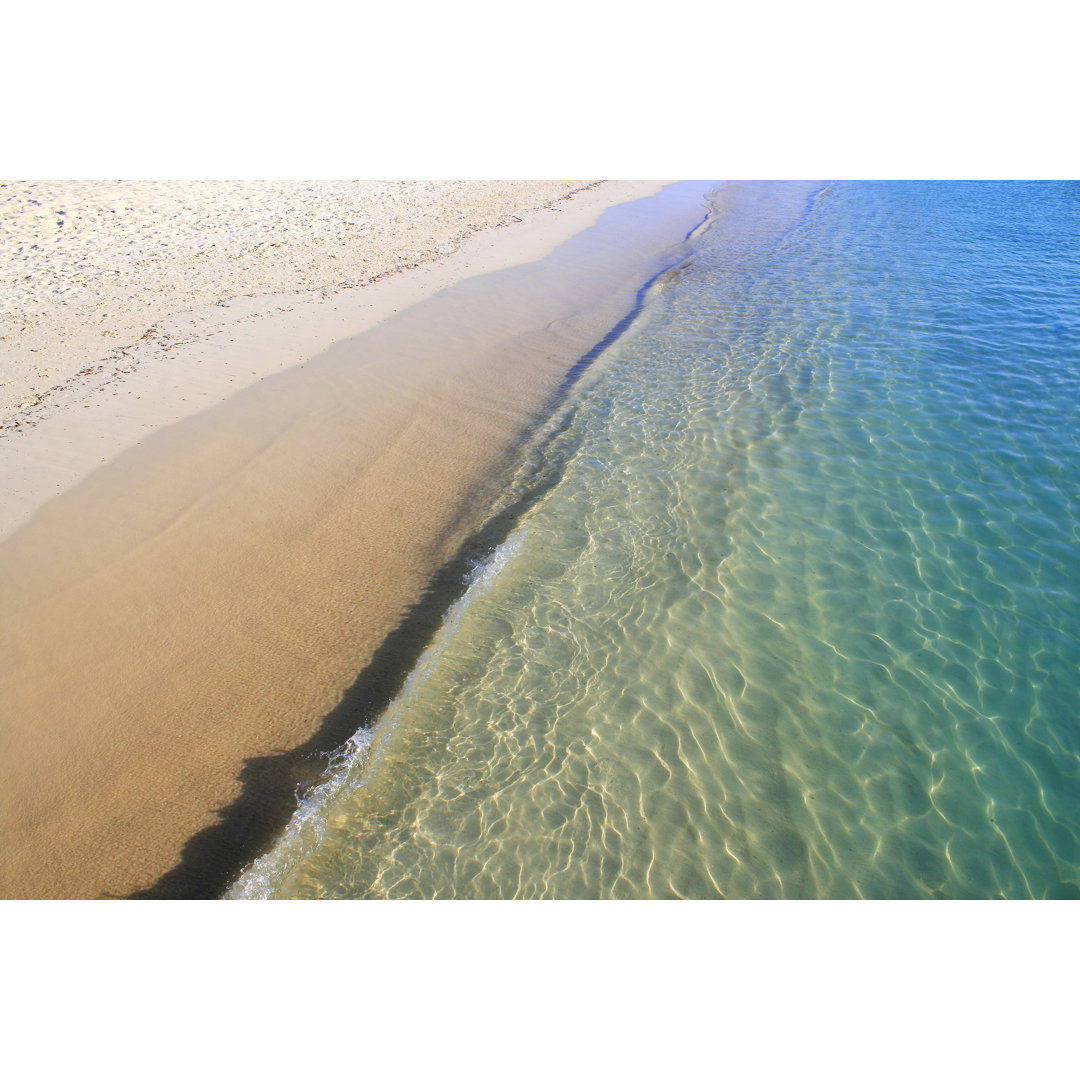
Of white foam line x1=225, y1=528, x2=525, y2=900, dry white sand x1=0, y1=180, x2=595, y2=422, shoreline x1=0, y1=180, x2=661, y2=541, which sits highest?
dry white sand x1=0, y1=180, x2=595, y2=422

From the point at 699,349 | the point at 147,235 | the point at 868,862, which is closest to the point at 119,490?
the point at 868,862

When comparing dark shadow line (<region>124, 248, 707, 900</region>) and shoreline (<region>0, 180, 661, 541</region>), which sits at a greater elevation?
shoreline (<region>0, 180, 661, 541</region>)

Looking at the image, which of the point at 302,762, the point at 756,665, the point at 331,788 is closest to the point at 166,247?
the point at 302,762

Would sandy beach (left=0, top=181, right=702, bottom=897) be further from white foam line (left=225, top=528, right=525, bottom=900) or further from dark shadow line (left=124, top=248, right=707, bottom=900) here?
white foam line (left=225, top=528, right=525, bottom=900)

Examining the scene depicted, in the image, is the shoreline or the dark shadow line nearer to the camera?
the dark shadow line

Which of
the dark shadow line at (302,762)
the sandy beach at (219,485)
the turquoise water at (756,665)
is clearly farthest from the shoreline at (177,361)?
the turquoise water at (756,665)

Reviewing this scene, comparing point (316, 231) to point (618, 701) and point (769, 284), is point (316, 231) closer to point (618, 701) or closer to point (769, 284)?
point (769, 284)

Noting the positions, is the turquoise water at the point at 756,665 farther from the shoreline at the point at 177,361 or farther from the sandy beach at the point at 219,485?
the shoreline at the point at 177,361

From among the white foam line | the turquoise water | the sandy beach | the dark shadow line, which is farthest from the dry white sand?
the turquoise water

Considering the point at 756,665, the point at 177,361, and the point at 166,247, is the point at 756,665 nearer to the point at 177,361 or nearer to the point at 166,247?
the point at 177,361
